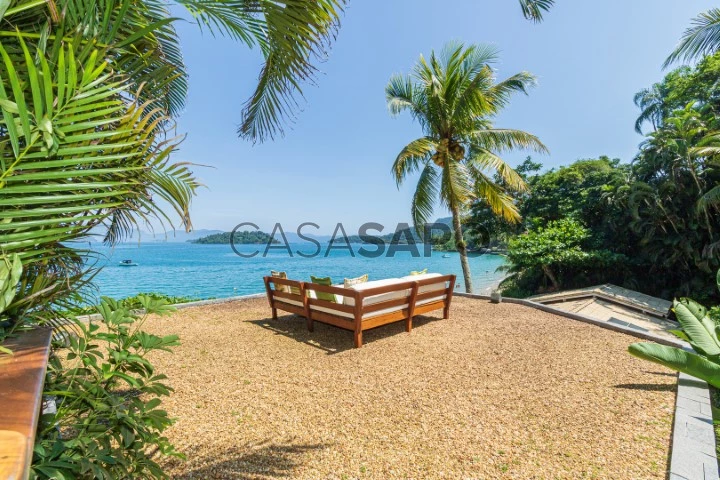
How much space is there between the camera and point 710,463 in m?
2.18

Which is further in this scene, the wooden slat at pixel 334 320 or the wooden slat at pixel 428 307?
the wooden slat at pixel 428 307

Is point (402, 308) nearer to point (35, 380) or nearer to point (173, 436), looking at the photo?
point (173, 436)

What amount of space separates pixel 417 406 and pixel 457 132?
27.3 ft

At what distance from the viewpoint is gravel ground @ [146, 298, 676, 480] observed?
2.30 meters

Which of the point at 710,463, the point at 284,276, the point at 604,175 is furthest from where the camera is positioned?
the point at 604,175

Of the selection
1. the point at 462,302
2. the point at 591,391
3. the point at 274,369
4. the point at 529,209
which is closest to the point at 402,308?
the point at 274,369

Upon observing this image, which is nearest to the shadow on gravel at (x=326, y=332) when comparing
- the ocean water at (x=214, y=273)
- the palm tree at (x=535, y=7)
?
the ocean water at (x=214, y=273)

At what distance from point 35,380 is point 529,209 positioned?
2099cm

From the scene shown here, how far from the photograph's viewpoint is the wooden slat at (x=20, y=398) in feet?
1.44

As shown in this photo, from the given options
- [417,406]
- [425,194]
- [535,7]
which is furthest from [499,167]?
[417,406]

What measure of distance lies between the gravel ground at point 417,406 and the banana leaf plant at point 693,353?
1.28 feet

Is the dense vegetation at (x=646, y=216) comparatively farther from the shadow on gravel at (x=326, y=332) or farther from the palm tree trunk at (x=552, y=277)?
the shadow on gravel at (x=326, y=332)

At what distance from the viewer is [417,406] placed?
310 centimetres

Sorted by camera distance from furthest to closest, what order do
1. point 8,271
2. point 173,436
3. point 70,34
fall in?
point 173,436 < point 70,34 < point 8,271
